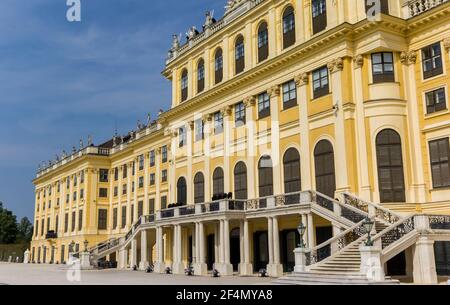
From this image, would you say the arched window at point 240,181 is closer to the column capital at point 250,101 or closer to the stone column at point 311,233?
the column capital at point 250,101

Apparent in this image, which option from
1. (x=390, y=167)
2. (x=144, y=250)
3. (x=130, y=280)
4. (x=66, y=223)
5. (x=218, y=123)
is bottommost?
(x=130, y=280)

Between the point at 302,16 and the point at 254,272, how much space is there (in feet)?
55.7

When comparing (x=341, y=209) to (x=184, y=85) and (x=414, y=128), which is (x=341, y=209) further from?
(x=184, y=85)

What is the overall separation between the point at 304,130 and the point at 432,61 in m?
8.28

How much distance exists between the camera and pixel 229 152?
1481 inches

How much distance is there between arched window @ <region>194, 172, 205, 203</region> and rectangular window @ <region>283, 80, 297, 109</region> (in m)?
10.5

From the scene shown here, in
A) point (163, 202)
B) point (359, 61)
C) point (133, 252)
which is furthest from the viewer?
point (163, 202)

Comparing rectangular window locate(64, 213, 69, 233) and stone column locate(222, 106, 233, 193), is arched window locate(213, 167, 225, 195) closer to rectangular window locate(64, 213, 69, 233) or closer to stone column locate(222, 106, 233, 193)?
stone column locate(222, 106, 233, 193)

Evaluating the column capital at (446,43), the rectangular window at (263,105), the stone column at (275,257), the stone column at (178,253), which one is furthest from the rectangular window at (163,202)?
the column capital at (446,43)

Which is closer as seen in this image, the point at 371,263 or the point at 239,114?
the point at 371,263

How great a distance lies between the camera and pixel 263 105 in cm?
3541

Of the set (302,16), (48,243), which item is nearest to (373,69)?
(302,16)

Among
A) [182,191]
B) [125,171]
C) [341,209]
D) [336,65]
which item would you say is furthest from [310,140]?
[125,171]

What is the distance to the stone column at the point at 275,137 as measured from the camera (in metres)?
33.0
